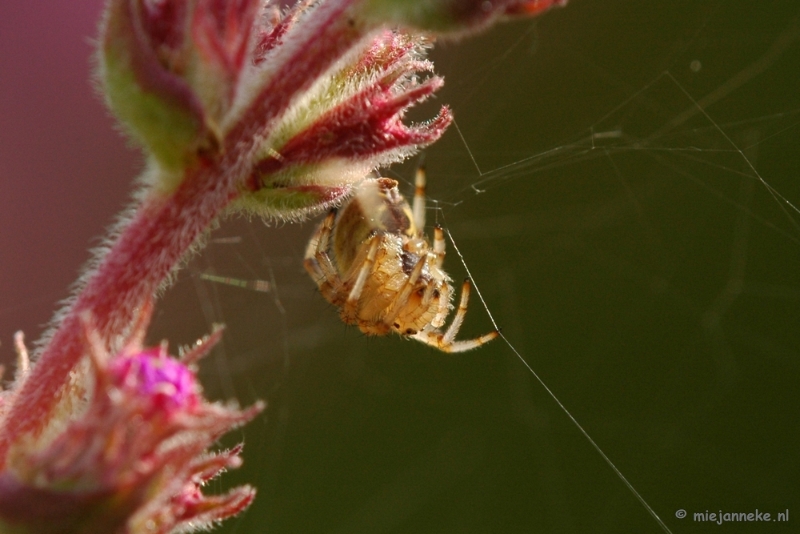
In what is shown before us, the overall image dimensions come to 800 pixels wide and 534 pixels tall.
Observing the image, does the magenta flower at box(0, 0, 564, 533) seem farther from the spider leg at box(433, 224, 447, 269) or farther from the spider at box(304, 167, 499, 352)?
the spider leg at box(433, 224, 447, 269)

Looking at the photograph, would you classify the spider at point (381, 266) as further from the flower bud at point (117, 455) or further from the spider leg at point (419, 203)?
the flower bud at point (117, 455)

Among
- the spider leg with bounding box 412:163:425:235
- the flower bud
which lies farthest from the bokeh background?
the flower bud

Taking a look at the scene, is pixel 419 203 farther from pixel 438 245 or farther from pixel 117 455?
pixel 117 455

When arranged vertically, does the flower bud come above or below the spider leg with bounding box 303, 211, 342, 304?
above

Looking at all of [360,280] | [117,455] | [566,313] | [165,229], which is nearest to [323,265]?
[360,280]

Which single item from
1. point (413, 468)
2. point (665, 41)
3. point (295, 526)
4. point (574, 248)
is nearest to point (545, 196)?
point (574, 248)

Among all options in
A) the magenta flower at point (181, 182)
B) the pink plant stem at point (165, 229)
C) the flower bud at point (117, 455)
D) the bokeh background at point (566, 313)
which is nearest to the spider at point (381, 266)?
the magenta flower at point (181, 182)

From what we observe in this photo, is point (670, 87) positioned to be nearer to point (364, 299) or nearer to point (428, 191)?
point (428, 191)
